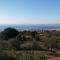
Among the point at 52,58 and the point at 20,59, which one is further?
the point at 52,58

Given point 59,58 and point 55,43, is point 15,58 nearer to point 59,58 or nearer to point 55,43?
point 59,58

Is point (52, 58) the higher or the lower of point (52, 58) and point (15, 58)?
the lower

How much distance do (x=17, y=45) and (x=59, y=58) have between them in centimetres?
1054

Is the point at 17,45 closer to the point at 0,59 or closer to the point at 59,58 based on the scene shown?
the point at 59,58

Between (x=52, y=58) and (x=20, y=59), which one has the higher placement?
(x=20, y=59)

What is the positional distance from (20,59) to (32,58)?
3.62 ft

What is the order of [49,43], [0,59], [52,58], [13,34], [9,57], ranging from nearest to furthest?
[0,59] < [9,57] < [52,58] < [49,43] < [13,34]

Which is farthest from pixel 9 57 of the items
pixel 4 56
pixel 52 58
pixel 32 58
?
pixel 52 58

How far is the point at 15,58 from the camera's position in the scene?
17516 mm

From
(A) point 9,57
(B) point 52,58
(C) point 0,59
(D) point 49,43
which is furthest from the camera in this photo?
(D) point 49,43

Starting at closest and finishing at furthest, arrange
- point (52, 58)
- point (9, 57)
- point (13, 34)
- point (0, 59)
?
point (0, 59), point (9, 57), point (52, 58), point (13, 34)

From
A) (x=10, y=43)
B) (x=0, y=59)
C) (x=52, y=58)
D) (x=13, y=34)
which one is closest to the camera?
(x=0, y=59)

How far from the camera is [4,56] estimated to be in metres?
16.6

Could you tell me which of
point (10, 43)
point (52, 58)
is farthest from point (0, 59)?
point (10, 43)
